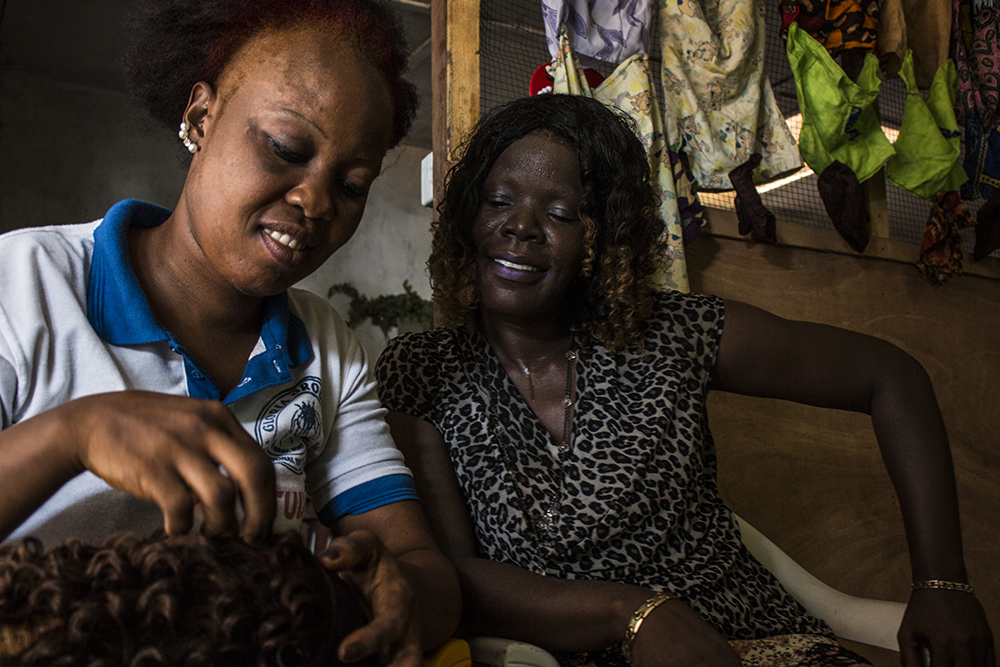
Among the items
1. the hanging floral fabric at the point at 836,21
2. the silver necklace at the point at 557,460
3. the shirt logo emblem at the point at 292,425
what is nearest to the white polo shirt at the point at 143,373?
the shirt logo emblem at the point at 292,425

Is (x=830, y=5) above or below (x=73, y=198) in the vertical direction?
→ above

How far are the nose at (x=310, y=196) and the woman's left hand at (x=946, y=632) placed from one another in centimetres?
143

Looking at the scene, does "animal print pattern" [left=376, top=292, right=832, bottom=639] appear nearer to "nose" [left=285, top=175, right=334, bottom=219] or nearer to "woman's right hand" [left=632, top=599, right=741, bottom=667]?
"woman's right hand" [left=632, top=599, right=741, bottom=667]

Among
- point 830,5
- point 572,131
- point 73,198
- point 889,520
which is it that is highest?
point 830,5

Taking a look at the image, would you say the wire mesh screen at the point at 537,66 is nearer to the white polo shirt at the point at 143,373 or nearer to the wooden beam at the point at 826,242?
the wooden beam at the point at 826,242

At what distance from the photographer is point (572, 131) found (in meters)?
1.72

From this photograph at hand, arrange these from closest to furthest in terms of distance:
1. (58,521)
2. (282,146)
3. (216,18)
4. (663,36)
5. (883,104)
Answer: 1. (58,521)
2. (282,146)
3. (216,18)
4. (663,36)
5. (883,104)

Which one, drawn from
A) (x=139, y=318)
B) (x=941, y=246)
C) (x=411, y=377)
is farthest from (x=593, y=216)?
(x=941, y=246)

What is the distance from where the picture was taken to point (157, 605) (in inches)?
23.4

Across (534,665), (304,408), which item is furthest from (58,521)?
(534,665)

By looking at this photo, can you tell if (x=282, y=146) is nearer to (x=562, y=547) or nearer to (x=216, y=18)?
(x=216, y=18)

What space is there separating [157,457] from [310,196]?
0.51 metres

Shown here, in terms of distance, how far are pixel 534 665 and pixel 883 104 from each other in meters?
4.23

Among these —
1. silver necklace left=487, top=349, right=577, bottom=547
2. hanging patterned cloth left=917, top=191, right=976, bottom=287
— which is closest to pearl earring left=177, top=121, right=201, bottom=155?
silver necklace left=487, top=349, right=577, bottom=547
